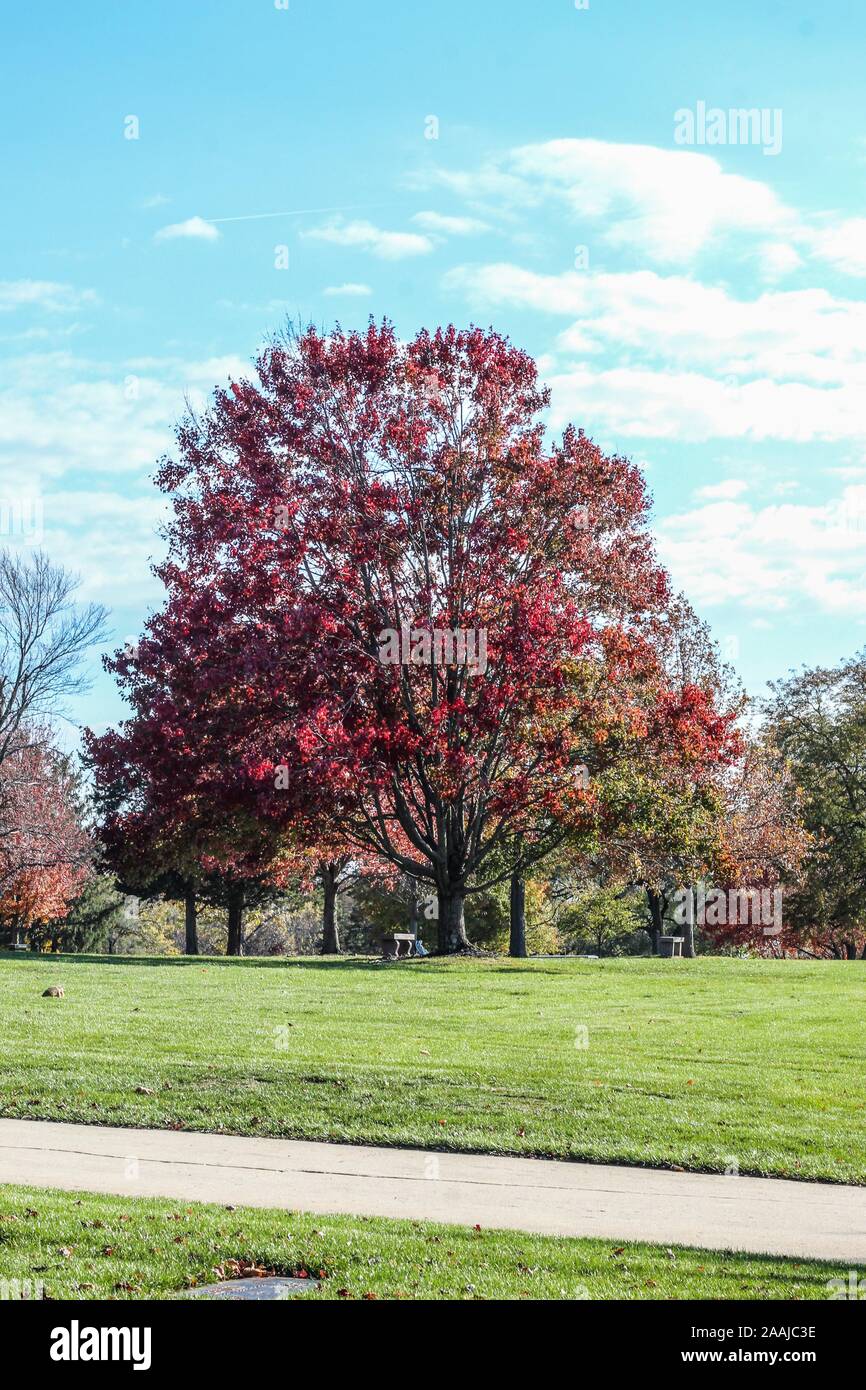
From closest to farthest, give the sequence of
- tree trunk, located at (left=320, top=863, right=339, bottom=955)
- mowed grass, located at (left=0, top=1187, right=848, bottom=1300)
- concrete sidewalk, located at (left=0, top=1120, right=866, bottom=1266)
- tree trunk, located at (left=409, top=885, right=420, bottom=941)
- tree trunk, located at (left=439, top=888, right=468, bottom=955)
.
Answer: mowed grass, located at (left=0, top=1187, right=848, bottom=1300), concrete sidewalk, located at (left=0, top=1120, right=866, bottom=1266), tree trunk, located at (left=439, top=888, right=468, bottom=955), tree trunk, located at (left=320, top=863, right=339, bottom=955), tree trunk, located at (left=409, top=885, right=420, bottom=941)

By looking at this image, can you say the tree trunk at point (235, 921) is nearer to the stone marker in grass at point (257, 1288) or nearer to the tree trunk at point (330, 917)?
the tree trunk at point (330, 917)

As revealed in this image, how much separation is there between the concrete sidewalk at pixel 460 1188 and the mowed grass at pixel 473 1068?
41cm

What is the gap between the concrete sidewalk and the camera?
289 inches

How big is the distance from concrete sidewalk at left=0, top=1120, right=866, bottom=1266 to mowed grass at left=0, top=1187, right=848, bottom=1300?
40 cm

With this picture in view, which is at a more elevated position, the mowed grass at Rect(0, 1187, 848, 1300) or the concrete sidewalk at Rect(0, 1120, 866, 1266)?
the mowed grass at Rect(0, 1187, 848, 1300)

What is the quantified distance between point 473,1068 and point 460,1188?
3.65m

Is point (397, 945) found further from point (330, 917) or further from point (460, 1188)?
point (460, 1188)

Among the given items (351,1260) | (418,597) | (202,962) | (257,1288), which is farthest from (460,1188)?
(202,962)

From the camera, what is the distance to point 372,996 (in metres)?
18.0

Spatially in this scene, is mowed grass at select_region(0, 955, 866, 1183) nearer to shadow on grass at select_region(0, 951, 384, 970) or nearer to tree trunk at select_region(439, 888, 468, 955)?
shadow on grass at select_region(0, 951, 384, 970)

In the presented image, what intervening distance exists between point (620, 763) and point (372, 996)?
11261 millimetres

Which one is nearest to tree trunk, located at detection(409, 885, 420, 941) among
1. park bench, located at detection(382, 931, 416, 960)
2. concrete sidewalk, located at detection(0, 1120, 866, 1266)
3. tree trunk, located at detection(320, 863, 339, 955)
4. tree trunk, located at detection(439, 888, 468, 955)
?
tree trunk, located at detection(320, 863, 339, 955)

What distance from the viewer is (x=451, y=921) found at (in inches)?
1125
